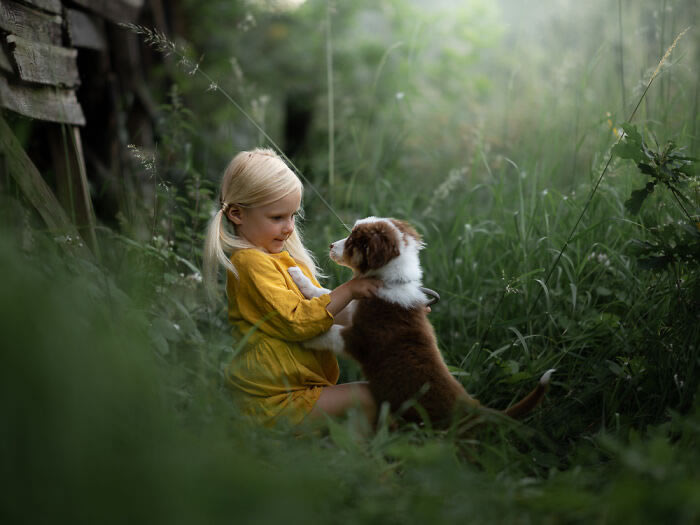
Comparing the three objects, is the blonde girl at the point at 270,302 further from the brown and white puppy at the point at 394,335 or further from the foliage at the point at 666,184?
the foliage at the point at 666,184

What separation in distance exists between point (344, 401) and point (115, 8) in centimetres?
385

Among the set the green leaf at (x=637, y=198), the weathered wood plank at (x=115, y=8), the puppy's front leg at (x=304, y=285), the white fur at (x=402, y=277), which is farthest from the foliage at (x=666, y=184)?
the weathered wood plank at (x=115, y=8)

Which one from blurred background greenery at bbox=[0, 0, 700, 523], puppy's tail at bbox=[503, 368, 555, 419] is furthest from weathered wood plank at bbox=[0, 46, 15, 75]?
puppy's tail at bbox=[503, 368, 555, 419]

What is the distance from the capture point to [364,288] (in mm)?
2516

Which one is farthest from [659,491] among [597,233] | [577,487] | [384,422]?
[597,233]

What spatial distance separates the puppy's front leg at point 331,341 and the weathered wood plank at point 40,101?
1.42m

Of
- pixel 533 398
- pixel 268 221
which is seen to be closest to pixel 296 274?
pixel 268 221

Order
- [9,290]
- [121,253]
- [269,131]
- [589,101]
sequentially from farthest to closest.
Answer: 1. [269,131]
2. [589,101]
3. [121,253]
4. [9,290]

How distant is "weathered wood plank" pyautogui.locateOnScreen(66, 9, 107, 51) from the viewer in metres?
4.17

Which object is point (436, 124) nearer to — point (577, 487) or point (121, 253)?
point (121, 253)

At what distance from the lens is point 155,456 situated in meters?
1.29

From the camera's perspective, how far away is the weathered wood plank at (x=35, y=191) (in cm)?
247

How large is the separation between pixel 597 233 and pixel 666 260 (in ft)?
3.14

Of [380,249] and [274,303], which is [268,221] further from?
[380,249]
